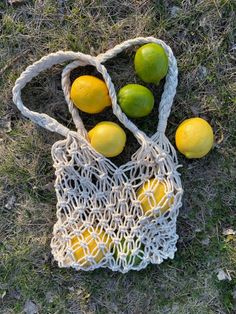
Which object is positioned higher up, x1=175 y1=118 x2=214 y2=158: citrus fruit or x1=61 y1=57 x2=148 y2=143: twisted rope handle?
x1=61 y1=57 x2=148 y2=143: twisted rope handle

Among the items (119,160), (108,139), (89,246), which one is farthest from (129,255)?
(108,139)

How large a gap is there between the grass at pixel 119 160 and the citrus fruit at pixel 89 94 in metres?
0.20

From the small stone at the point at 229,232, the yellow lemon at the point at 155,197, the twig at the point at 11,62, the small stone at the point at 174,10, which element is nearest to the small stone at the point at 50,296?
the yellow lemon at the point at 155,197

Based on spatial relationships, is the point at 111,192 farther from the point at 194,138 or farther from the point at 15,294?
the point at 15,294

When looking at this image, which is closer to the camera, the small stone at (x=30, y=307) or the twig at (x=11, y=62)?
the twig at (x=11, y=62)

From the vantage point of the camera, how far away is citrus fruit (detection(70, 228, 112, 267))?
228 cm

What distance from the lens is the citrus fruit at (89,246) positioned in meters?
2.28

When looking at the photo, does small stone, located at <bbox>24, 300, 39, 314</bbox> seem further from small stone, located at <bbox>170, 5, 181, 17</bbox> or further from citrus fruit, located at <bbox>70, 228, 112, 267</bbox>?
small stone, located at <bbox>170, 5, 181, 17</bbox>

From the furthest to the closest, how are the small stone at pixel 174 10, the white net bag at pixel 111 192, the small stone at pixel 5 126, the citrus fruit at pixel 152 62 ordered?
the small stone at pixel 5 126
the small stone at pixel 174 10
the white net bag at pixel 111 192
the citrus fruit at pixel 152 62

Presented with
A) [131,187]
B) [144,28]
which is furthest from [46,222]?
[144,28]

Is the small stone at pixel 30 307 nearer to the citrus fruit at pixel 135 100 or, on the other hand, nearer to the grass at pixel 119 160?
the grass at pixel 119 160

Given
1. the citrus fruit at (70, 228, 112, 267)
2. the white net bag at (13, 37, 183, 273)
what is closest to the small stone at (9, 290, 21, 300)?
the white net bag at (13, 37, 183, 273)

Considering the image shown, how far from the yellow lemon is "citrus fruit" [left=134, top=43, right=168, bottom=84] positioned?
552 mm

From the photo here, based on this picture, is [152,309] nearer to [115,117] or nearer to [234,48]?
[115,117]
